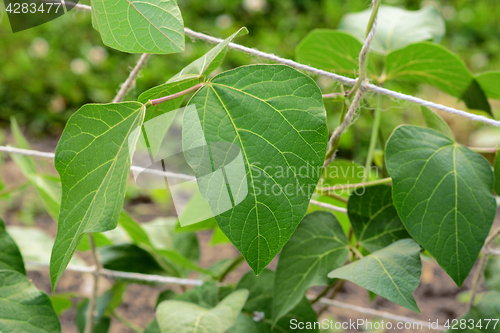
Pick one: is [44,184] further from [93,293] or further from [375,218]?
[375,218]

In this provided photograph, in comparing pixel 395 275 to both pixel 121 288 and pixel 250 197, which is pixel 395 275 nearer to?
pixel 250 197

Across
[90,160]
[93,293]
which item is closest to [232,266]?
[93,293]

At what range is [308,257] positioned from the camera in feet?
1.53

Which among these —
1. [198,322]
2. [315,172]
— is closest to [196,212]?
[198,322]

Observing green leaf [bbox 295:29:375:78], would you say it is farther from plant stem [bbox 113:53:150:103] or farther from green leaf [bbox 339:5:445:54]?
plant stem [bbox 113:53:150:103]

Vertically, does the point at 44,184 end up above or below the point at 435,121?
below

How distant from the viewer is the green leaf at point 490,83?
514 mm

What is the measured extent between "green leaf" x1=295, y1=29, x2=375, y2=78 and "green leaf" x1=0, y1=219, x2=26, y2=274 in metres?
0.49

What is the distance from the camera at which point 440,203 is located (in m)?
0.39

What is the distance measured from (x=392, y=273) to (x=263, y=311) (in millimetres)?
215

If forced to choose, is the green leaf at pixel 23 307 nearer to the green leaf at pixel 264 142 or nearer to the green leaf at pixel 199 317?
the green leaf at pixel 199 317

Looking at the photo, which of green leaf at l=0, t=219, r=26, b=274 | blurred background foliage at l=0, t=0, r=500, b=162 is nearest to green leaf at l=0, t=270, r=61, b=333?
green leaf at l=0, t=219, r=26, b=274

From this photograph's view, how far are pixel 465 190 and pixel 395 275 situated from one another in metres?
0.12

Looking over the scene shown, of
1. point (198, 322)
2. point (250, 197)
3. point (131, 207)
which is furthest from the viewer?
point (131, 207)
